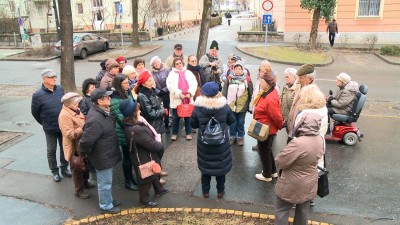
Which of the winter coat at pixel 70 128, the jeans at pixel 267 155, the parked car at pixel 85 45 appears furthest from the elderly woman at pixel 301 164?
the parked car at pixel 85 45

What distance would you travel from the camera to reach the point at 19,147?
765 centimetres

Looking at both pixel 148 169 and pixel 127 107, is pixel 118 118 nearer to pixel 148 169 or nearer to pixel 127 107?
pixel 127 107

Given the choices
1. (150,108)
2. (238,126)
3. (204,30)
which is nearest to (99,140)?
(150,108)

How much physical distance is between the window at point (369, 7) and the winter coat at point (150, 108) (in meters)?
22.4

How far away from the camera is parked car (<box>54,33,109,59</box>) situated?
2172 centimetres

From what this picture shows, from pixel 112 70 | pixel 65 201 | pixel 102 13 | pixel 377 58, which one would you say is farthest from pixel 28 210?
pixel 102 13

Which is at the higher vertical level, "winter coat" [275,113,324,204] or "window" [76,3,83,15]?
"window" [76,3,83,15]

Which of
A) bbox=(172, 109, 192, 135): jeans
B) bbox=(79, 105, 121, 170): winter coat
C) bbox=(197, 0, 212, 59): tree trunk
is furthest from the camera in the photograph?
bbox=(197, 0, 212, 59): tree trunk

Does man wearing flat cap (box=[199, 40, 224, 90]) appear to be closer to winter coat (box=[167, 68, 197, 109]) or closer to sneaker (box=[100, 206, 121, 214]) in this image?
winter coat (box=[167, 68, 197, 109])

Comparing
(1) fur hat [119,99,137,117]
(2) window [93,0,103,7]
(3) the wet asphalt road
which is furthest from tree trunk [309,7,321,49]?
(2) window [93,0,103,7]

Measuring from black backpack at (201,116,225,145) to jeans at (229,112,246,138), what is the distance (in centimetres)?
227

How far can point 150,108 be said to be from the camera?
233 inches

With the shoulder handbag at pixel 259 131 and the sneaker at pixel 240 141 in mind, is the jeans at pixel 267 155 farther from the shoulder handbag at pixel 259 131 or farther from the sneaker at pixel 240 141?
the sneaker at pixel 240 141

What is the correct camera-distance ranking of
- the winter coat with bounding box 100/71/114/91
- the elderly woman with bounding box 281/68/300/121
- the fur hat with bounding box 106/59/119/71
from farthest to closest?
the fur hat with bounding box 106/59/119/71
the winter coat with bounding box 100/71/114/91
the elderly woman with bounding box 281/68/300/121
